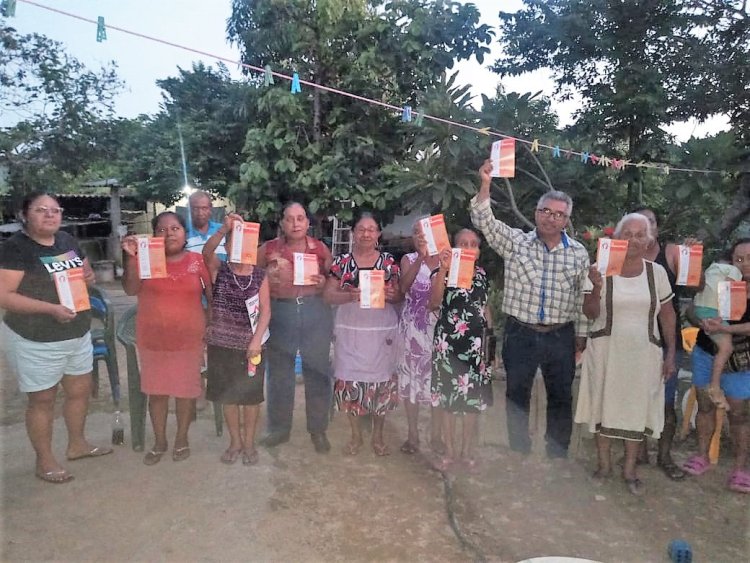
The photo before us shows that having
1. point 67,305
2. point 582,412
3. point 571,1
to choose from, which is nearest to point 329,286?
point 67,305

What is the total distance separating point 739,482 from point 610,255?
153cm

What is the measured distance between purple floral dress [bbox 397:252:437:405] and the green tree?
211 inches

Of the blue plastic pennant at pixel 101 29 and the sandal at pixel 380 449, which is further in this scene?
the sandal at pixel 380 449

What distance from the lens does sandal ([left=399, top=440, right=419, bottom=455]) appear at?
11.6ft

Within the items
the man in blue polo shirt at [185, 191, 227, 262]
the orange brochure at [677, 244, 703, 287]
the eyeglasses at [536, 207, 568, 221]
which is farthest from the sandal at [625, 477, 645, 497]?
the man in blue polo shirt at [185, 191, 227, 262]

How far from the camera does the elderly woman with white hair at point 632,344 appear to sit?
9.80ft

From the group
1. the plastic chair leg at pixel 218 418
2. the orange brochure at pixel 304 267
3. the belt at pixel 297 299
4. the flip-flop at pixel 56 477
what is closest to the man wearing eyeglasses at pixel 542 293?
the orange brochure at pixel 304 267

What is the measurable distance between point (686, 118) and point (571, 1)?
5.82ft

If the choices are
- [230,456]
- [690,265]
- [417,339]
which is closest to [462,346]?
[417,339]

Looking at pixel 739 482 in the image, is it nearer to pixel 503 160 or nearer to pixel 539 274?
pixel 539 274

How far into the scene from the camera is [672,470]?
326 cm

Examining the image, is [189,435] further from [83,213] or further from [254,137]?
[83,213]

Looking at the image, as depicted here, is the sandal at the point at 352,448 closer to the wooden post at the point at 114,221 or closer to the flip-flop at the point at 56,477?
the flip-flop at the point at 56,477

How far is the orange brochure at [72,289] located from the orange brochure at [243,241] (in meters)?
0.77
